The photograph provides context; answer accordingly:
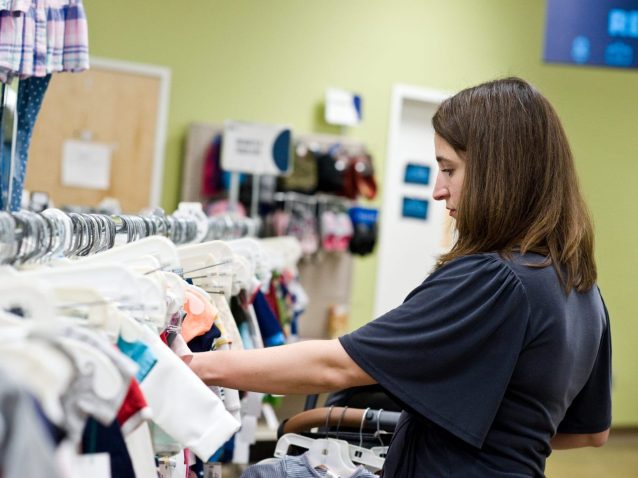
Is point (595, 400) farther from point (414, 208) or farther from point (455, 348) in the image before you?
point (414, 208)

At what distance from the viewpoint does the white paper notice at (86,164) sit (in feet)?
22.1

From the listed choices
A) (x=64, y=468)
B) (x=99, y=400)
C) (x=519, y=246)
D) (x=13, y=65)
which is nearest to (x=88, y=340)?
(x=99, y=400)

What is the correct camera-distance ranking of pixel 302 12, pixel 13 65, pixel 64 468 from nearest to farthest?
pixel 64 468, pixel 13 65, pixel 302 12

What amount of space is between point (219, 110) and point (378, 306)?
205cm

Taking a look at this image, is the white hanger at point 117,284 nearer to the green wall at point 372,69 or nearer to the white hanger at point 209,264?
the white hanger at point 209,264

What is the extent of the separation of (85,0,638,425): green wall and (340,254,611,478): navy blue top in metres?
5.42

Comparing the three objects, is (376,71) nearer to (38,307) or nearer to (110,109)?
(110,109)

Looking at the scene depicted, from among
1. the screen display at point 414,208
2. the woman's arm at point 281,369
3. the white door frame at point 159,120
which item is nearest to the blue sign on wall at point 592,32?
the screen display at point 414,208

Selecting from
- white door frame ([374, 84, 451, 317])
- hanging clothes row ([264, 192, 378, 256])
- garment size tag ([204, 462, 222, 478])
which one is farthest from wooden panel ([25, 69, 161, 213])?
garment size tag ([204, 462, 222, 478])

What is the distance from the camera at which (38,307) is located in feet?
3.97

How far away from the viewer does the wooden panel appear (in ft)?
22.0

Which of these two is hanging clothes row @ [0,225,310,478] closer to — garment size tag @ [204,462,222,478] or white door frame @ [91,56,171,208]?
garment size tag @ [204,462,222,478]

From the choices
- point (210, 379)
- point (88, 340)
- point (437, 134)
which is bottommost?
point (210, 379)

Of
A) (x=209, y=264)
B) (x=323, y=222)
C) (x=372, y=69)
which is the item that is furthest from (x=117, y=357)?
(x=372, y=69)
